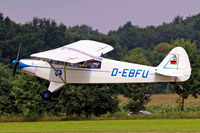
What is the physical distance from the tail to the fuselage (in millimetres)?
322

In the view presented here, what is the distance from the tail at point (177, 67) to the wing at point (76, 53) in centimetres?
320

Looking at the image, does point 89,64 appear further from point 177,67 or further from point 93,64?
point 177,67

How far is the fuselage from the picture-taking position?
2270 cm

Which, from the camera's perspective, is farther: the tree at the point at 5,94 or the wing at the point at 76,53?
the tree at the point at 5,94

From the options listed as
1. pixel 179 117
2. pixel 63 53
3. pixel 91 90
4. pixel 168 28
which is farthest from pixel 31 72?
pixel 168 28

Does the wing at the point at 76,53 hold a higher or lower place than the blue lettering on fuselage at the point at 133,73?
higher

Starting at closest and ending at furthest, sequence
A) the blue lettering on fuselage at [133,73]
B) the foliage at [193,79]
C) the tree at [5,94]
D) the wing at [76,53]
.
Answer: the wing at [76,53]
the blue lettering on fuselage at [133,73]
the tree at [5,94]
the foliage at [193,79]

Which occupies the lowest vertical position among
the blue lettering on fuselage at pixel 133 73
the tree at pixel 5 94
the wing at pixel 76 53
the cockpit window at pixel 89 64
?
the tree at pixel 5 94

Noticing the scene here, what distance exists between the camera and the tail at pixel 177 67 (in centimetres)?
2259

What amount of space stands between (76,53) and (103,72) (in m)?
1.58

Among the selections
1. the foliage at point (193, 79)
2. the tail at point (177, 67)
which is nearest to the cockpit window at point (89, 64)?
the tail at point (177, 67)

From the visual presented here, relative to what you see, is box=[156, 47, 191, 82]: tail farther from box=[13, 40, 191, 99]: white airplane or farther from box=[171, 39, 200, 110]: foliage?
box=[171, 39, 200, 110]: foliage

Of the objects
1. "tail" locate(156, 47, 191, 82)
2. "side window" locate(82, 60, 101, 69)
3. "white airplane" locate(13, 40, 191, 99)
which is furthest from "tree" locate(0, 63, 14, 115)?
"tail" locate(156, 47, 191, 82)

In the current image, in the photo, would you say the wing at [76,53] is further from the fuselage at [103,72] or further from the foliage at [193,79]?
the foliage at [193,79]
